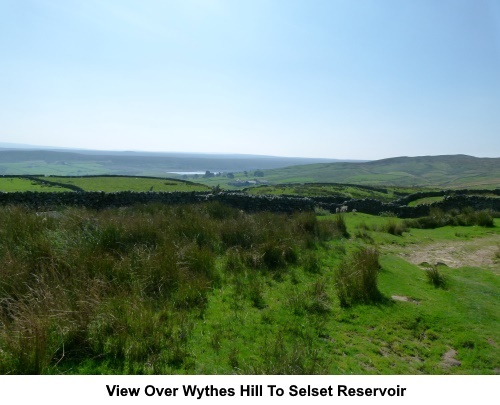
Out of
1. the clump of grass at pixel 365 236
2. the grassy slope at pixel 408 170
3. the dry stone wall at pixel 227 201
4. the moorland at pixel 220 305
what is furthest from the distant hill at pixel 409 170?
the moorland at pixel 220 305

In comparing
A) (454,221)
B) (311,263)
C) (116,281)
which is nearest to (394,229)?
(454,221)

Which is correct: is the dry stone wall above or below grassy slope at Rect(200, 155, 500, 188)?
below

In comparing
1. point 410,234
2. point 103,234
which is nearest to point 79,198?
point 103,234

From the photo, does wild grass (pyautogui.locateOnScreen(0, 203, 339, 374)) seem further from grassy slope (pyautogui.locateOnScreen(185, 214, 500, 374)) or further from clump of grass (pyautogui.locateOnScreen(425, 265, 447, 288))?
clump of grass (pyautogui.locateOnScreen(425, 265, 447, 288))

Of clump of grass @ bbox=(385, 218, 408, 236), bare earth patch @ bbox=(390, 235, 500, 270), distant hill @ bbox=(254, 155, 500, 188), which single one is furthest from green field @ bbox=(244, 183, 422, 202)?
distant hill @ bbox=(254, 155, 500, 188)

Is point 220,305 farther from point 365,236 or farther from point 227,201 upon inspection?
point 227,201

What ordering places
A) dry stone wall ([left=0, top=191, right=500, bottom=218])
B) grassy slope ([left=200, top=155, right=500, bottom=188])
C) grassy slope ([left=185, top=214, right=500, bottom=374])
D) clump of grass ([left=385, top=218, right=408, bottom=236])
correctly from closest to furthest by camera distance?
grassy slope ([left=185, top=214, right=500, bottom=374])
clump of grass ([left=385, top=218, right=408, bottom=236])
dry stone wall ([left=0, top=191, right=500, bottom=218])
grassy slope ([left=200, top=155, right=500, bottom=188])

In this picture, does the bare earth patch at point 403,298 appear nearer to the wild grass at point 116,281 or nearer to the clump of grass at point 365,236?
the wild grass at point 116,281
